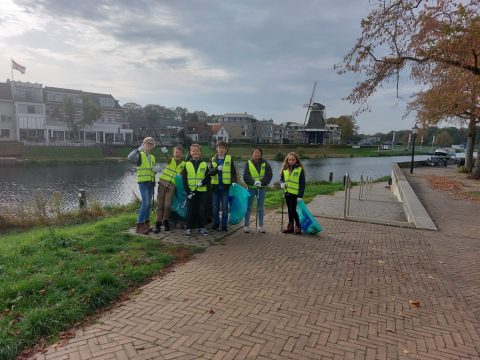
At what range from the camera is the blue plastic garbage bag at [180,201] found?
7.33 meters

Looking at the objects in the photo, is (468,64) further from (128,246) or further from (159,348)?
(159,348)

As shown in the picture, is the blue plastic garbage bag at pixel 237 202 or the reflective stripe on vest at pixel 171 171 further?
the blue plastic garbage bag at pixel 237 202

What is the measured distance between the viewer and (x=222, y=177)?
719cm

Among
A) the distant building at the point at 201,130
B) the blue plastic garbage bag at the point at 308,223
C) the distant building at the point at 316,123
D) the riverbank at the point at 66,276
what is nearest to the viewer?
the riverbank at the point at 66,276

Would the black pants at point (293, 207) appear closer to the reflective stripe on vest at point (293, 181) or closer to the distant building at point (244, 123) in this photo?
the reflective stripe on vest at point (293, 181)

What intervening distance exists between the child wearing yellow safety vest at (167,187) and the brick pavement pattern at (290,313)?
1596 mm

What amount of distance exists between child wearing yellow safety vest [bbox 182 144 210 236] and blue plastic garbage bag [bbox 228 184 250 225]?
74cm

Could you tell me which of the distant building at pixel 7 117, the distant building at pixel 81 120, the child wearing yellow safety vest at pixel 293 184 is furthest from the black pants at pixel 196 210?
the distant building at pixel 7 117

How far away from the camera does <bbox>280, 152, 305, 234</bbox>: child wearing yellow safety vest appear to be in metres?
7.39

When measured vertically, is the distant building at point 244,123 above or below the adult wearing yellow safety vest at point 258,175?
above

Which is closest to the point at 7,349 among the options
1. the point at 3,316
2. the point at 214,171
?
the point at 3,316

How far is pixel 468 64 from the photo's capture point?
10.4m

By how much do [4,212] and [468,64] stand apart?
1546cm

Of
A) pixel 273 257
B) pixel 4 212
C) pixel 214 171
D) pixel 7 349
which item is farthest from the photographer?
pixel 4 212
